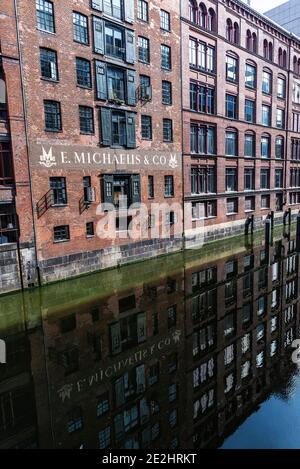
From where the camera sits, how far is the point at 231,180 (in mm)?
29219

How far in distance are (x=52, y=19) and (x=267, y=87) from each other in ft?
78.8

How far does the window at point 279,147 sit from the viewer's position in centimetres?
3456

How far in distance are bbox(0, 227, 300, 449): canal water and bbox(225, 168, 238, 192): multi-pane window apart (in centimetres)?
1319

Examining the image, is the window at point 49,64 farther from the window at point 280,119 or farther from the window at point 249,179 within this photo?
the window at point 280,119

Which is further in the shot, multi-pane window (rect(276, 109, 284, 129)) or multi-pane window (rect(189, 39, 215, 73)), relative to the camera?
multi-pane window (rect(276, 109, 284, 129))

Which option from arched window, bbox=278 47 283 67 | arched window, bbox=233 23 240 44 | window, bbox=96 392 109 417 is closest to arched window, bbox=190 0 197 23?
arched window, bbox=233 23 240 44

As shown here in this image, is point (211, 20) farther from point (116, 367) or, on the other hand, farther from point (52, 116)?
point (116, 367)

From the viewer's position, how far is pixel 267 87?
32281 millimetres

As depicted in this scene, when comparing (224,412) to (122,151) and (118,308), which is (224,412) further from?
(122,151)

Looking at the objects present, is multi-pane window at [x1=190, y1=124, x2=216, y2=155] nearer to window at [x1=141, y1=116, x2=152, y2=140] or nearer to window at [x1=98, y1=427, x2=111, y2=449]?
window at [x1=141, y1=116, x2=152, y2=140]

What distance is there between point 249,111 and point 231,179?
734cm

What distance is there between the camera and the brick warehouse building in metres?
16.2

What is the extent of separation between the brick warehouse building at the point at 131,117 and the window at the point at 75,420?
9.34 metres
